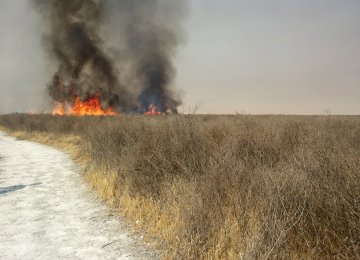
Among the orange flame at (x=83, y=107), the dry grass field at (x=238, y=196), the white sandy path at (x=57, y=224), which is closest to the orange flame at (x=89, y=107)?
the orange flame at (x=83, y=107)

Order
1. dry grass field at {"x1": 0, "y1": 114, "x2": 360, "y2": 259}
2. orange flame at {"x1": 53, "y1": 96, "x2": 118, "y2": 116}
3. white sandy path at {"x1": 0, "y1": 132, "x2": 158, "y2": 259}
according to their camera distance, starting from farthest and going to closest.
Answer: orange flame at {"x1": 53, "y1": 96, "x2": 118, "y2": 116} → white sandy path at {"x1": 0, "y1": 132, "x2": 158, "y2": 259} → dry grass field at {"x1": 0, "y1": 114, "x2": 360, "y2": 259}

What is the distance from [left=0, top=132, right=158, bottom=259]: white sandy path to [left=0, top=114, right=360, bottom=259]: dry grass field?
1.26ft

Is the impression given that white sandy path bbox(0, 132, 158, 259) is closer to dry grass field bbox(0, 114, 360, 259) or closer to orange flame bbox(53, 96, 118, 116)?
dry grass field bbox(0, 114, 360, 259)

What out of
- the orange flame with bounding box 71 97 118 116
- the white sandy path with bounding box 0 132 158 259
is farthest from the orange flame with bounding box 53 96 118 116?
the white sandy path with bounding box 0 132 158 259

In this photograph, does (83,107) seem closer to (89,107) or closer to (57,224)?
(89,107)

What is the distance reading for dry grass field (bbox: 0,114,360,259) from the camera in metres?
3.21

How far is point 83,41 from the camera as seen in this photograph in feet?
160

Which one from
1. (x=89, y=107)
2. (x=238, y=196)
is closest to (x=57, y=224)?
(x=238, y=196)

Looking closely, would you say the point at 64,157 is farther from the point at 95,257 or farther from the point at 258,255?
the point at 258,255

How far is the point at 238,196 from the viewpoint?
4246mm

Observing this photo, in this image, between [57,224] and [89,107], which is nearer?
[57,224]

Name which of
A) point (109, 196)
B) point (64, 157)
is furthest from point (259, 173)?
point (64, 157)

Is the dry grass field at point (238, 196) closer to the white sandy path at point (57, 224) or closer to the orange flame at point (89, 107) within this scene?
the white sandy path at point (57, 224)

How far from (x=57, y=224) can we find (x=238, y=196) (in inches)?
120
